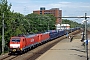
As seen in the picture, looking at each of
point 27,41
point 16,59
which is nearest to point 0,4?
point 27,41

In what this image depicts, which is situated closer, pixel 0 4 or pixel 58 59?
pixel 58 59

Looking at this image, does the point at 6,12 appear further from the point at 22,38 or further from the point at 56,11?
the point at 56,11

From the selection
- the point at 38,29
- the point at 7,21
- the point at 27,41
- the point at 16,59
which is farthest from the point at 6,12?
the point at 38,29

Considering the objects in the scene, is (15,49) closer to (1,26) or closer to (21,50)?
(21,50)

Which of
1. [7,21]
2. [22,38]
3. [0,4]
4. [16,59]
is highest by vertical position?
[0,4]

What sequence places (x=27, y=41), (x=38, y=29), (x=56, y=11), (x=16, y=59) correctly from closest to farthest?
(x=16, y=59), (x=27, y=41), (x=38, y=29), (x=56, y=11)

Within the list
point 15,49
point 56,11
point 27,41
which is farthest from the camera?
point 56,11

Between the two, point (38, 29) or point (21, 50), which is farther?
point (38, 29)

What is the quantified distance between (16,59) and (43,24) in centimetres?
6590

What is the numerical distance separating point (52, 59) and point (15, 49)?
854 cm

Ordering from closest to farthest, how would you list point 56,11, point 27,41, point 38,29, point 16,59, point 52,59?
point 52,59 → point 16,59 → point 27,41 → point 38,29 → point 56,11

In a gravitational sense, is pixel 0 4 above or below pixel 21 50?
above

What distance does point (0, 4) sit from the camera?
41.8 metres

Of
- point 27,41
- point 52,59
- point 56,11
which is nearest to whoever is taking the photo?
point 52,59
